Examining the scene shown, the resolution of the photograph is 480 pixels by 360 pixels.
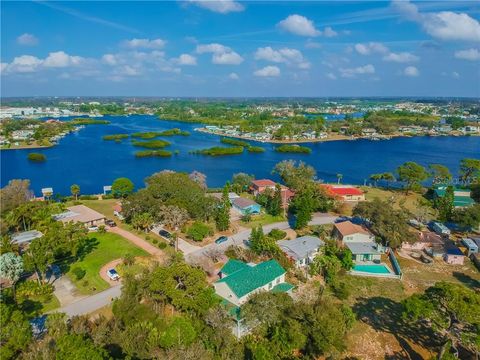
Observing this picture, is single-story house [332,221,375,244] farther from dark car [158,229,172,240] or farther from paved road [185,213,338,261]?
dark car [158,229,172,240]

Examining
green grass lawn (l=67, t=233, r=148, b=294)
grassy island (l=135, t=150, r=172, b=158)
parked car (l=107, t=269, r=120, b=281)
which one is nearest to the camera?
green grass lawn (l=67, t=233, r=148, b=294)

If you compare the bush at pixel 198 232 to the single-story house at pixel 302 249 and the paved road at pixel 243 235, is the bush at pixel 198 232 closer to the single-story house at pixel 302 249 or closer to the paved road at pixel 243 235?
the paved road at pixel 243 235

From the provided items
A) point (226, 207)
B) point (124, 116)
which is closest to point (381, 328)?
point (226, 207)

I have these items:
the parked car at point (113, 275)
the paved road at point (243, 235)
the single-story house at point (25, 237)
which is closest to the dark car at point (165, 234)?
the paved road at point (243, 235)

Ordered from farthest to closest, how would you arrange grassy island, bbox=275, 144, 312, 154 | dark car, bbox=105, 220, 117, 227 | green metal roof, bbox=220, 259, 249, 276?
grassy island, bbox=275, 144, 312, 154 → dark car, bbox=105, 220, 117, 227 → green metal roof, bbox=220, 259, 249, 276

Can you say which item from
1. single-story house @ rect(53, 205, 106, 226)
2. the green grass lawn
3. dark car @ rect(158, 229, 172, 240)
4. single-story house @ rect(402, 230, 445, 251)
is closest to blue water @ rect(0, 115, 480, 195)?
single-story house @ rect(53, 205, 106, 226)

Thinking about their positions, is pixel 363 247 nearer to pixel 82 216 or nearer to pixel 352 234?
pixel 352 234

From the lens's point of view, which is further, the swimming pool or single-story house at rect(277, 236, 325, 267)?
single-story house at rect(277, 236, 325, 267)

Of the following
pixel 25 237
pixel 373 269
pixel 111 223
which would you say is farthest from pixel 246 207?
pixel 25 237

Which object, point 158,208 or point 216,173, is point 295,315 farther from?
point 216,173
